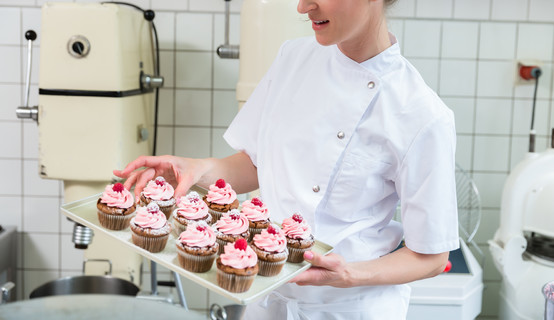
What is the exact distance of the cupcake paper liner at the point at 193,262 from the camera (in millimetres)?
1151

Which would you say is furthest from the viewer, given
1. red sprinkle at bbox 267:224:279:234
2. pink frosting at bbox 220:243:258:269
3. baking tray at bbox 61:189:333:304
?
red sprinkle at bbox 267:224:279:234

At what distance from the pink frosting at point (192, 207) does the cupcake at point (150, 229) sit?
0.05 metres

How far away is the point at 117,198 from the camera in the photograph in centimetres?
134

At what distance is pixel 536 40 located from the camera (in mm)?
2623

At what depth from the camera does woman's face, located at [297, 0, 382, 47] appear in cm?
115

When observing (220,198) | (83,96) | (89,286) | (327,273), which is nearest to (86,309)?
(327,273)

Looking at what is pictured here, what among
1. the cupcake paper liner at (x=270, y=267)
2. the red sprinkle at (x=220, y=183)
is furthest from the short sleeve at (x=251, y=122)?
the cupcake paper liner at (x=270, y=267)

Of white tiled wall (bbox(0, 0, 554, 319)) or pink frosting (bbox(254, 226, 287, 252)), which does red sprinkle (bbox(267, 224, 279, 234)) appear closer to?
pink frosting (bbox(254, 226, 287, 252))

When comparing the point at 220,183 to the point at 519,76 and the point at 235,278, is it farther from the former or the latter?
the point at 519,76

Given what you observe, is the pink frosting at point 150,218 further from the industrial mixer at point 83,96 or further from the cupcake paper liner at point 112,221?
the industrial mixer at point 83,96

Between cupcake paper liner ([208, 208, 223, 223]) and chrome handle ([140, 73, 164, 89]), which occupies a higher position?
chrome handle ([140, 73, 164, 89])

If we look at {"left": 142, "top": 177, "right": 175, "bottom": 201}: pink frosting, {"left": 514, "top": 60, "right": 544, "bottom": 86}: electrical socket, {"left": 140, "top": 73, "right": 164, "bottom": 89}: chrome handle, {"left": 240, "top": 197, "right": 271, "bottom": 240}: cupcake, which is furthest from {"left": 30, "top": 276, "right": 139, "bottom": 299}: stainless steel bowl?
{"left": 514, "top": 60, "right": 544, "bottom": 86}: electrical socket

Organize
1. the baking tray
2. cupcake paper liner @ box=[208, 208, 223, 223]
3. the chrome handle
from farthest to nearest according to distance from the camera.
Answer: the chrome handle
cupcake paper liner @ box=[208, 208, 223, 223]
the baking tray

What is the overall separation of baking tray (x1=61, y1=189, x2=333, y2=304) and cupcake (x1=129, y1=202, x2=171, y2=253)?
17 millimetres
